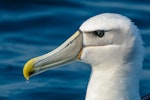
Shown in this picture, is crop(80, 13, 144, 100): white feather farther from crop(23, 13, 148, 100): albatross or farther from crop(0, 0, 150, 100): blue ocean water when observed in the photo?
crop(0, 0, 150, 100): blue ocean water

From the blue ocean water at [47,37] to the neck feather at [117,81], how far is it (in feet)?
10.2

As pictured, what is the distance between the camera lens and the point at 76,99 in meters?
9.96

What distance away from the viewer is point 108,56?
22.1 feet

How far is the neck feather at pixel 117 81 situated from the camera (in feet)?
22.2

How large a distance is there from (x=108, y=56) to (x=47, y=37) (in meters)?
4.71

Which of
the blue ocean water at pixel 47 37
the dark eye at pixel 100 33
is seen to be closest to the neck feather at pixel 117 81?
the dark eye at pixel 100 33

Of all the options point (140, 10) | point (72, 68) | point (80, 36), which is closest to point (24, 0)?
point (140, 10)

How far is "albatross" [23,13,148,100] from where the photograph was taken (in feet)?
21.9

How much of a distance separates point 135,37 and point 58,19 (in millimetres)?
5466

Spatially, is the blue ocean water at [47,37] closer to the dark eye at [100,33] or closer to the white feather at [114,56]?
the white feather at [114,56]

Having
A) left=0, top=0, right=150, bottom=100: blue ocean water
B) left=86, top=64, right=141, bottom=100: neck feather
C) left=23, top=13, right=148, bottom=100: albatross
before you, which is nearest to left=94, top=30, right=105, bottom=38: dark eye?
left=23, top=13, right=148, bottom=100: albatross

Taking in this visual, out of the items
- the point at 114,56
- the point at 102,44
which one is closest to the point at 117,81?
the point at 114,56

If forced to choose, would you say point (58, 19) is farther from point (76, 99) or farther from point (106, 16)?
point (106, 16)

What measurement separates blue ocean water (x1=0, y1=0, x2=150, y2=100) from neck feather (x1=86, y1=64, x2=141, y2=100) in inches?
123
